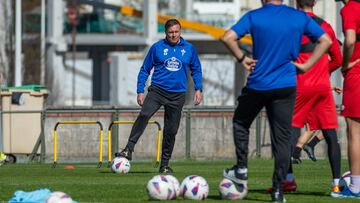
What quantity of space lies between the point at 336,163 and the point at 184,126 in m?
14.4

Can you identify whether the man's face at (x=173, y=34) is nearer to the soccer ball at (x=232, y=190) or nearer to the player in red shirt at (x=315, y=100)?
the player in red shirt at (x=315, y=100)

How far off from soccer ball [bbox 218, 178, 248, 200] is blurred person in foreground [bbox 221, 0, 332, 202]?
450 mm

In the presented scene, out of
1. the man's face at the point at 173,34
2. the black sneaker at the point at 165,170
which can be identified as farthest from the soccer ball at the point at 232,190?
the man's face at the point at 173,34

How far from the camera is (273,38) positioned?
1239cm

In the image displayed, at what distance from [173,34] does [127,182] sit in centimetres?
290

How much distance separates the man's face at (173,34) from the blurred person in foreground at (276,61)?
5362 mm

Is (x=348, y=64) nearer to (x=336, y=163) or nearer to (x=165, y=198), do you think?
(x=336, y=163)

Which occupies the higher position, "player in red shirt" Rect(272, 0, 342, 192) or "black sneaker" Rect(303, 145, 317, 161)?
"player in red shirt" Rect(272, 0, 342, 192)

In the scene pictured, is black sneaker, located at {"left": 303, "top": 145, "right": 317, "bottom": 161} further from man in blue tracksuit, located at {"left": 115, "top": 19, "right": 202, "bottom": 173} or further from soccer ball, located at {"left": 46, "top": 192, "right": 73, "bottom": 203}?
soccer ball, located at {"left": 46, "top": 192, "right": 73, "bottom": 203}

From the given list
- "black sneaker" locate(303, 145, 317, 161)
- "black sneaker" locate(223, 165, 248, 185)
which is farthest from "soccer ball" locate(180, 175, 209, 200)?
"black sneaker" locate(303, 145, 317, 161)

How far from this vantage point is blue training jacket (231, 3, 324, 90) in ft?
40.5

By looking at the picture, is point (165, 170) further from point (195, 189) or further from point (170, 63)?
point (195, 189)

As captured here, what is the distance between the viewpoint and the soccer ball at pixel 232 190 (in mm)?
12883

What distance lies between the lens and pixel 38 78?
66.0 metres
